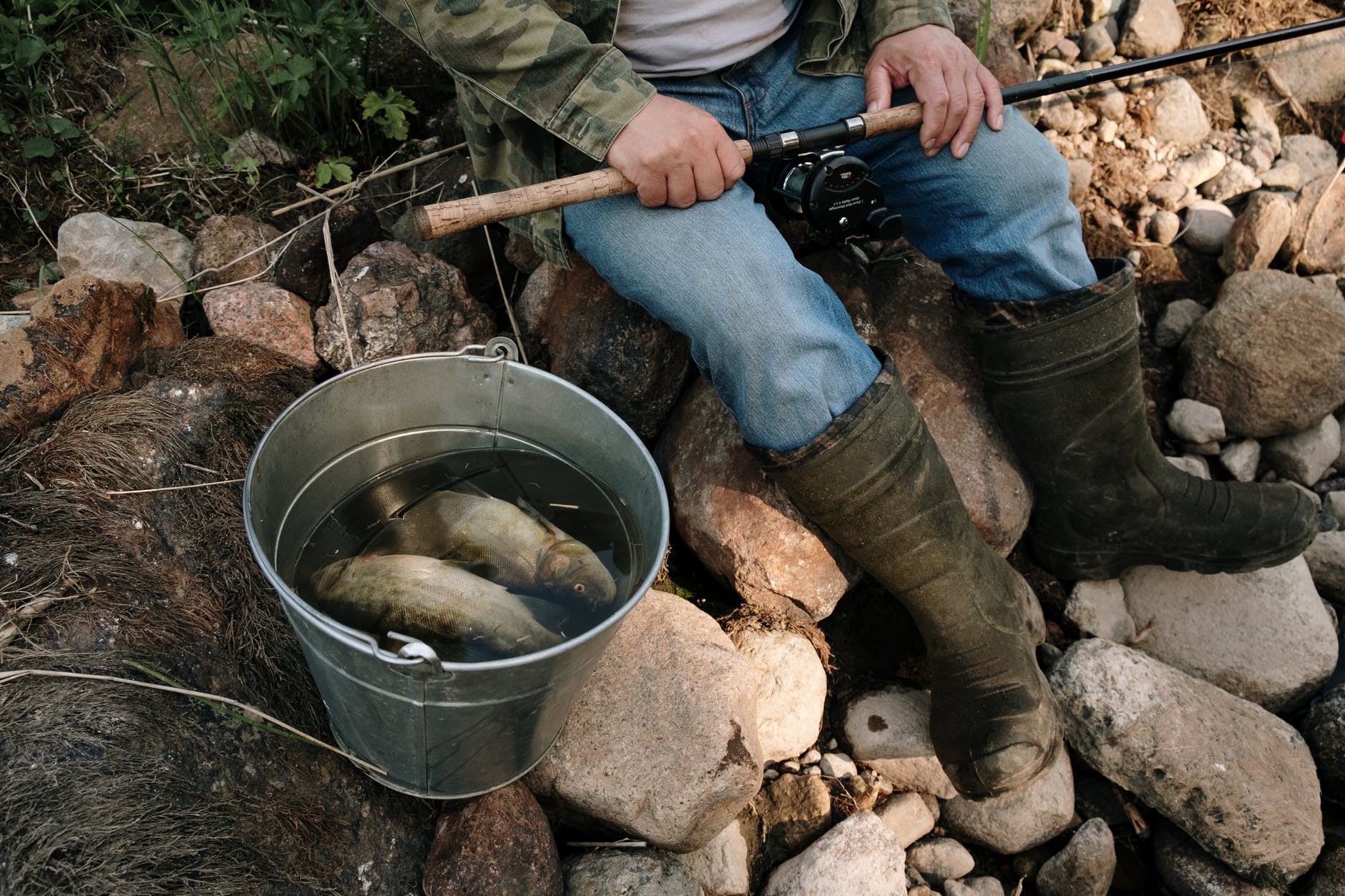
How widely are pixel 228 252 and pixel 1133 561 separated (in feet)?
9.78

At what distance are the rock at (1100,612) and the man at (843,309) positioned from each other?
0.22ft

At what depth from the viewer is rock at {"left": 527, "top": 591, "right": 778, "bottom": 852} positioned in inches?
91.5

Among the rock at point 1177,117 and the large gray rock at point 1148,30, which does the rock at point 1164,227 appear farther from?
the large gray rock at point 1148,30

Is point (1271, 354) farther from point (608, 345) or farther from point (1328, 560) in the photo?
point (608, 345)

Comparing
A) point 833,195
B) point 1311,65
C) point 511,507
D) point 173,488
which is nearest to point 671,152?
point 833,195

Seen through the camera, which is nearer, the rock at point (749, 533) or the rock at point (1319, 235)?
the rock at point (749, 533)

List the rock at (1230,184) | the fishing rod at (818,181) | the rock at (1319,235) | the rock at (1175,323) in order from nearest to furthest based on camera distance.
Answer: the fishing rod at (818,181)
the rock at (1175,323)
the rock at (1319,235)
the rock at (1230,184)

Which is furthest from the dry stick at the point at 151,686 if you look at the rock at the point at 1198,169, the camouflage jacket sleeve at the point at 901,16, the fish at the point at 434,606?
the rock at the point at 1198,169

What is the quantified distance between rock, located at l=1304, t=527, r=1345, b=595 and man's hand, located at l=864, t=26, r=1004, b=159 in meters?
1.82

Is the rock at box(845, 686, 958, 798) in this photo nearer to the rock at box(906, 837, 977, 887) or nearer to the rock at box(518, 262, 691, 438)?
the rock at box(906, 837, 977, 887)

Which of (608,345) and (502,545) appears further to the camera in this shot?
(608,345)

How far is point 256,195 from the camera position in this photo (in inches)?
131

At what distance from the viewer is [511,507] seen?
7.63 feet

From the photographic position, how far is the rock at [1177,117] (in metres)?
3.97
